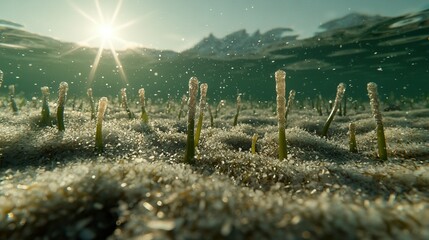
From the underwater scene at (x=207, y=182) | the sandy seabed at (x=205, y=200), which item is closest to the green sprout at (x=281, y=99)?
the underwater scene at (x=207, y=182)

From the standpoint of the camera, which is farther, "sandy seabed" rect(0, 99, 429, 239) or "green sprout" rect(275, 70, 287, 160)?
"green sprout" rect(275, 70, 287, 160)

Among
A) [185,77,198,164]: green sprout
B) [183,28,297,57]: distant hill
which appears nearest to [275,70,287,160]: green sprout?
[185,77,198,164]: green sprout

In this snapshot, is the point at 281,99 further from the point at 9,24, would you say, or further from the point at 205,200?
the point at 9,24

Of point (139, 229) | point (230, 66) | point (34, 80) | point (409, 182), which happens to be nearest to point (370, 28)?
point (230, 66)

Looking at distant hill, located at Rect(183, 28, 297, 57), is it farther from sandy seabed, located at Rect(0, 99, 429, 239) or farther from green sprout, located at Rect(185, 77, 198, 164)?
sandy seabed, located at Rect(0, 99, 429, 239)

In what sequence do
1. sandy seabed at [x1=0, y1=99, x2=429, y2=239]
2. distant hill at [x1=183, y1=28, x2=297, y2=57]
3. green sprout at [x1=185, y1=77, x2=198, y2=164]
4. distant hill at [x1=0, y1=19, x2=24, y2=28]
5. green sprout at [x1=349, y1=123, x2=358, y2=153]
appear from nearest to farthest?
sandy seabed at [x1=0, y1=99, x2=429, y2=239]
green sprout at [x1=185, y1=77, x2=198, y2=164]
green sprout at [x1=349, y1=123, x2=358, y2=153]
distant hill at [x1=0, y1=19, x2=24, y2=28]
distant hill at [x1=183, y1=28, x2=297, y2=57]

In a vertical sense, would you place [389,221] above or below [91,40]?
below

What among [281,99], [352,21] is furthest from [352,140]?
[352,21]

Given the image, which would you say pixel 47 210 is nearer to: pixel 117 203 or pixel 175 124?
pixel 117 203

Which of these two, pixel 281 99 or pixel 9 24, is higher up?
pixel 9 24

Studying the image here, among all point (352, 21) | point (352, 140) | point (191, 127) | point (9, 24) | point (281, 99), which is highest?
point (9, 24)

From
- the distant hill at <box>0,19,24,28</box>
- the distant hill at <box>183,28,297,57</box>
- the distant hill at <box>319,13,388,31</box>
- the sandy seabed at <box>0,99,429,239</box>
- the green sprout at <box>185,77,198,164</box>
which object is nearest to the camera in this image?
the sandy seabed at <box>0,99,429,239</box>
